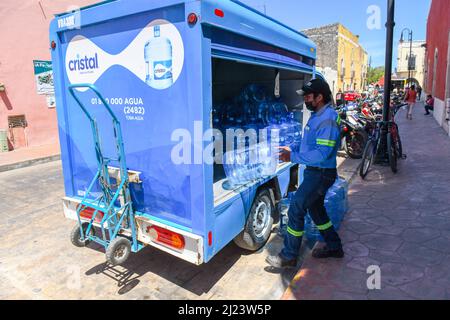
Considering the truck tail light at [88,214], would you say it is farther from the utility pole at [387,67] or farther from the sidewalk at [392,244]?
the utility pole at [387,67]

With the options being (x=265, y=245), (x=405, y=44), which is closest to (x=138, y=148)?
(x=265, y=245)

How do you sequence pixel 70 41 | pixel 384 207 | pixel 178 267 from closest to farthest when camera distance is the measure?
pixel 70 41 → pixel 178 267 → pixel 384 207

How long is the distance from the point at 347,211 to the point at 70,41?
4259 millimetres

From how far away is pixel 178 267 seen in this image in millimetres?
3738

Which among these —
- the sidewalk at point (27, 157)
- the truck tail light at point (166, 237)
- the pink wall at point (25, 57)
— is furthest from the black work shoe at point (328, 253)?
the pink wall at point (25, 57)

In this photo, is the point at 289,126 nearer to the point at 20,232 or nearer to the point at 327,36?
the point at 20,232

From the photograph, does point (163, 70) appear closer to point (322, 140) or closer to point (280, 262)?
point (322, 140)

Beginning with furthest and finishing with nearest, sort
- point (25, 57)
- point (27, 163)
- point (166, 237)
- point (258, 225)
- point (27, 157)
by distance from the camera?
1. point (25, 57)
2. point (27, 157)
3. point (27, 163)
4. point (258, 225)
5. point (166, 237)

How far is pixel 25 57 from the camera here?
10266 millimetres

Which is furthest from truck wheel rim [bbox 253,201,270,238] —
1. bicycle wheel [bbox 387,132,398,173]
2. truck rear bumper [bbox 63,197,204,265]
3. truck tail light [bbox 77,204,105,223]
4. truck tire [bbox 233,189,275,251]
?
bicycle wheel [bbox 387,132,398,173]

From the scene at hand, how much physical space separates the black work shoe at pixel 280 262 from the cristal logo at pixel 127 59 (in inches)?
83.8

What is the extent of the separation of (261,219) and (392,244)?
1550 mm

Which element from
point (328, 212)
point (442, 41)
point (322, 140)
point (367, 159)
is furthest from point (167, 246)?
point (442, 41)

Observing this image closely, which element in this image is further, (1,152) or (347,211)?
(1,152)
